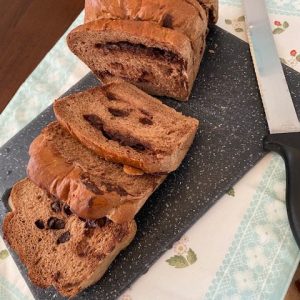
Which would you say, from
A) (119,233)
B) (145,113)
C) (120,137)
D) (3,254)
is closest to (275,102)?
(145,113)

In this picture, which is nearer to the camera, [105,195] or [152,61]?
[105,195]

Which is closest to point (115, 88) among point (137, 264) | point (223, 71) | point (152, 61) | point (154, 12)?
point (152, 61)

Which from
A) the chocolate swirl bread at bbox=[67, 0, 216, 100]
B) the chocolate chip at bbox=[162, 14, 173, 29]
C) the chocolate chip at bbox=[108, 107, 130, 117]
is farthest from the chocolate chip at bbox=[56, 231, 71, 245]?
the chocolate chip at bbox=[162, 14, 173, 29]

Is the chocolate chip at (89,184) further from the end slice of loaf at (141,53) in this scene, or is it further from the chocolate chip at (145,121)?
the end slice of loaf at (141,53)

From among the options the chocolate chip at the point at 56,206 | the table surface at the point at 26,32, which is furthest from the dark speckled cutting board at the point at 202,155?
the table surface at the point at 26,32

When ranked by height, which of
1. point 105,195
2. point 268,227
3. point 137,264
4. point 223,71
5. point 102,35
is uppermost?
point 102,35

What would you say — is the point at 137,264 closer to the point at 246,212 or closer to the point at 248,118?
the point at 246,212
